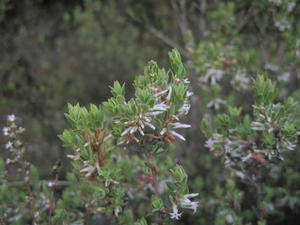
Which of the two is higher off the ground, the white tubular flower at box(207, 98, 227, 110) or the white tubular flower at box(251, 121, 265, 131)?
the white tubular flower at box(207, 98, 227, 110)

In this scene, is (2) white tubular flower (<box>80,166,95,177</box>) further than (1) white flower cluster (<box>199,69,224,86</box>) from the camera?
No

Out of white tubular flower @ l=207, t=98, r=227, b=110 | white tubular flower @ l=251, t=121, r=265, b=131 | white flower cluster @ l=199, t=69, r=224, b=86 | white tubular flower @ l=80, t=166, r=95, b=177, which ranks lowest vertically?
white tubular flower @ l=80, t=166, r=95, b=177

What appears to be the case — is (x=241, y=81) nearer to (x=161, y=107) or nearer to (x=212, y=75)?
(x=212, y=75)

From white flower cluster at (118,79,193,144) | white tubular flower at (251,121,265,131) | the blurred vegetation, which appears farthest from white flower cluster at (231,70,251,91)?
white flower cluster at (118,79,193,144)

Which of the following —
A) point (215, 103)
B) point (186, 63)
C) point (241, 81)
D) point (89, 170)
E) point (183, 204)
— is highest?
point (186, 63)

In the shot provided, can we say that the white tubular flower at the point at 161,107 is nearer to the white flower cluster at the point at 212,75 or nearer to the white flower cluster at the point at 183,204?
the white flower cluster at the point at 183,204

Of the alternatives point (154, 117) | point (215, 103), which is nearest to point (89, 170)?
point (154, 117)

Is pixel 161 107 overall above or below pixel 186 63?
below

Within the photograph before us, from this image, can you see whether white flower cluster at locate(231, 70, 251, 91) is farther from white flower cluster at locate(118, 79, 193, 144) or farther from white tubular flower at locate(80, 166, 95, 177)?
white tubular flower at locate(80, 166, 95, 177)

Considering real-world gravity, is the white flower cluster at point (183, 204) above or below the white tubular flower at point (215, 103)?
below

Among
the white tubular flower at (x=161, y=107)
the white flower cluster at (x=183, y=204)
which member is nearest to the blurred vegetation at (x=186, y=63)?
the white flower cluster at (x=183, y=204)

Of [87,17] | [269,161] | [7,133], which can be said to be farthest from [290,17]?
[87,17]

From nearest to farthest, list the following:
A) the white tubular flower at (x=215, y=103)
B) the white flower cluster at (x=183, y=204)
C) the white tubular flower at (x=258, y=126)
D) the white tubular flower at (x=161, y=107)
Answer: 1. the white tubular flower at (x=161, y=107)
2. the white flower cluster at (x=183, y=204)
3. the white tubular flower at (x=258, y=126)
4. the white tubular flower at (x=215, y=103)
